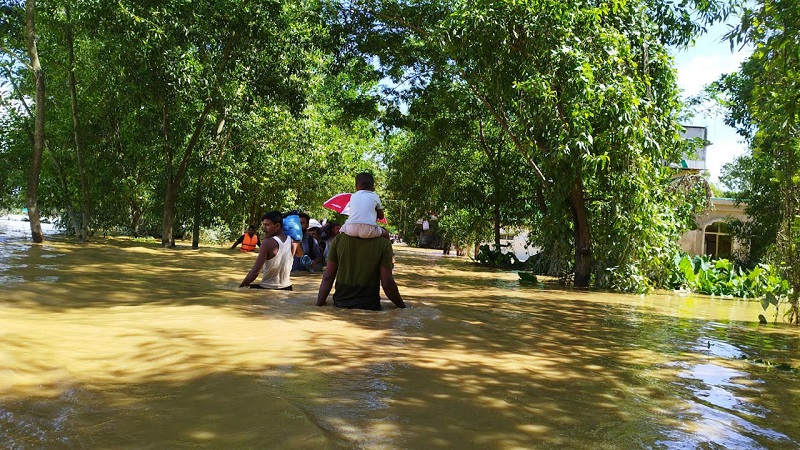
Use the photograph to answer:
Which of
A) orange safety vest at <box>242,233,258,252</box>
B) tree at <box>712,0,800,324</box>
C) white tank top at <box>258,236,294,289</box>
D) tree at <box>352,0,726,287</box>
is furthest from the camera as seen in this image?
orange safety vest at <box>242,233,258,252</box>

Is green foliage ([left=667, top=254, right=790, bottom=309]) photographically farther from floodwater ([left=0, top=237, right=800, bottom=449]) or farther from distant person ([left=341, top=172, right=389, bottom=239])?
distant person ([left=341, top=172, right=389, bottom=239])

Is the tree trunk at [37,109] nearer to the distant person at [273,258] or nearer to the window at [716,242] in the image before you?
the distant person at [273,258]

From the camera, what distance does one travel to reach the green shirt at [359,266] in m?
7.97

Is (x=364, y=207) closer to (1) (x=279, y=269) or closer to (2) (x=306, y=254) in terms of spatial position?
(1) (x=279, y=269)

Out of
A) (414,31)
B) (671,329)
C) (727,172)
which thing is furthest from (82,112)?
(727,172)

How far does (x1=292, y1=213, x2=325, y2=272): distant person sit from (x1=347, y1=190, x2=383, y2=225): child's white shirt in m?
6.02

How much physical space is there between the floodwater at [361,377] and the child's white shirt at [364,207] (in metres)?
1.16

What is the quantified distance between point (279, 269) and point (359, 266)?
1988 millimetres

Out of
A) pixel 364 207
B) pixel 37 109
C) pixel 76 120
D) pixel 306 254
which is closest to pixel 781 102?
pixel 364 207

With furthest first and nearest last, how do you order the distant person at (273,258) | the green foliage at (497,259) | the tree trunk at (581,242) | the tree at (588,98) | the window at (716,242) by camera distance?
the window at (716,242), the green foliage at (497,259), the tree trunk at (581,242), the tree at (588,98), the distant person at (273,258)

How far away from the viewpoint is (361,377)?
4.43 metres

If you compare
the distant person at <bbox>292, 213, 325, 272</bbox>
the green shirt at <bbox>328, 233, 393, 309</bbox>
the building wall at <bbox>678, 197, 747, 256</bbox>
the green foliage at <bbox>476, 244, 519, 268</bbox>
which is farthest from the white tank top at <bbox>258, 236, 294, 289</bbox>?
the building wall at <bbox>678, 197, 747, 256</bbox>

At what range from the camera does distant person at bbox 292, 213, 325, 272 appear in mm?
13883

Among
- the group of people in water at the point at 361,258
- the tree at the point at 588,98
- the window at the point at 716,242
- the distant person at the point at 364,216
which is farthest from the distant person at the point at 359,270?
the window at the point at 716,242
